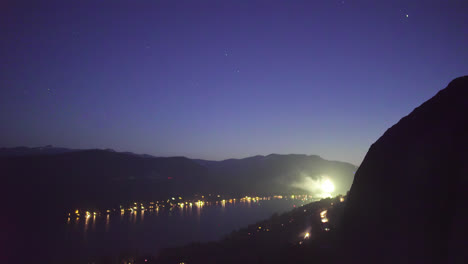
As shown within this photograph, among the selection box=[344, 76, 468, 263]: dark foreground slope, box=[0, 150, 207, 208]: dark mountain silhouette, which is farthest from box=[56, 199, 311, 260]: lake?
box=[344, 76, 468, 263]: dark foreground slope

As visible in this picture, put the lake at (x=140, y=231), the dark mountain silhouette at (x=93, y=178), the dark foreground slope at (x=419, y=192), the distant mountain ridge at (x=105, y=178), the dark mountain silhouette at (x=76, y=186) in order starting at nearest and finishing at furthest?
the dark foreground slope at (x=419, y=192)
the lake at (x=140, y=231)
the dark mountain silhouette at (x=76, y=186)
the dark mountain silhouette at (x=93, y=178)
the distant mountain ridge at (x=105, y=178)

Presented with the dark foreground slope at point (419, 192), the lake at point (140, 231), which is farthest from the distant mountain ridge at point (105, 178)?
the dark foreground slope at point (419, 192)

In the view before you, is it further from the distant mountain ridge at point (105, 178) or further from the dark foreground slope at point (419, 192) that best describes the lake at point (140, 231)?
the dark foreground slope at point (419, 192)

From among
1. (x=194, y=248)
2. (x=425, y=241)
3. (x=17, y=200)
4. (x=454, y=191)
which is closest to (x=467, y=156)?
(x=454, y=191)

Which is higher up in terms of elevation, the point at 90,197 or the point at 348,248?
the point at 348,248

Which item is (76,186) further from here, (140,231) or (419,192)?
(419,192)

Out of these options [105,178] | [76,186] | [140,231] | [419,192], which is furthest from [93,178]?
[419,192]

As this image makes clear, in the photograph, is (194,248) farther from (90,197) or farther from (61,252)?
(90,197)
